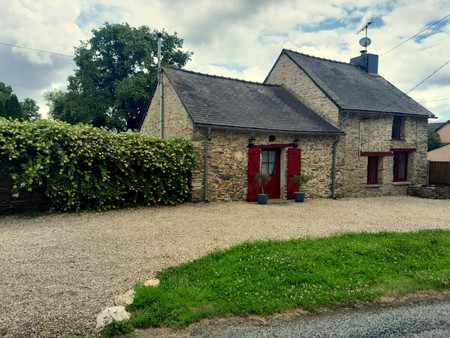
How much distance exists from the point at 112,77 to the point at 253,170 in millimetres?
17128

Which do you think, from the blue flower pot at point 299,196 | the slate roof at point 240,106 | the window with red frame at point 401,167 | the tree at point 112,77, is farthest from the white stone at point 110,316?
the tree at point 112,77

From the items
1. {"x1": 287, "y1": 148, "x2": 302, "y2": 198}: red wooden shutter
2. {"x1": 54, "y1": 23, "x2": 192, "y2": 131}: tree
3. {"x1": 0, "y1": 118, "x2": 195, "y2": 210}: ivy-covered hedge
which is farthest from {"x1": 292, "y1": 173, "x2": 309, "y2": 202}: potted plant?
{"x1": 54, "y1": 23, "x2": 192, "y2": 131}: tree

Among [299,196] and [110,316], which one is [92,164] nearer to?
[110,316]

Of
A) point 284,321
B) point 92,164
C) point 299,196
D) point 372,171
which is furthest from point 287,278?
point 372,171

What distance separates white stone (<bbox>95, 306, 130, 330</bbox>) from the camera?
3039 mm

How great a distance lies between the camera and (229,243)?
6047 millimetres

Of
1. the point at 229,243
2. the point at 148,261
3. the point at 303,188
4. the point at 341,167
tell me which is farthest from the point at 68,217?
the point at 341,167

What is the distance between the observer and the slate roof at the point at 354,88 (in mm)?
14547

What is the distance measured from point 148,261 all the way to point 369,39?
20.0m

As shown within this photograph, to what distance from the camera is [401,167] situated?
16.2m

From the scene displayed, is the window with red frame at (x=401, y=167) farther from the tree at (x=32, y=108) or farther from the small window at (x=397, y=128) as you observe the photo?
the tree at (x=32, y=108)

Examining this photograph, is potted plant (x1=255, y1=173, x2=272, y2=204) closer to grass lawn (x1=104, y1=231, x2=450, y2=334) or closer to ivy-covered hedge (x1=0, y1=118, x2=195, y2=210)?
ivy-covered hedge (x1=0, y1=118, x2=195, y2=210)

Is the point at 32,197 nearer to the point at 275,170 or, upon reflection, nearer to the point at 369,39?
the point at 275,170

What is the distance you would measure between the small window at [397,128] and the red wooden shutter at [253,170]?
8938 millimetres
